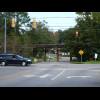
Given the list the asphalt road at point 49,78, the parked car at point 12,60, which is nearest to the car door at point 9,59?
the parked car at point 12,60

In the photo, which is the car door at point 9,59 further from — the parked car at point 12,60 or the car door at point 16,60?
the car door at point 16,60

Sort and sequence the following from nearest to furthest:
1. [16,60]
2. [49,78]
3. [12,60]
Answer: [49,78]
[16,60]
[12,60]

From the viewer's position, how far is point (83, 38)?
52.0m

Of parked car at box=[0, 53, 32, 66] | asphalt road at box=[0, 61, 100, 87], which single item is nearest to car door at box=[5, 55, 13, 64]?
parked car at box=[0, 53, 32, 66]

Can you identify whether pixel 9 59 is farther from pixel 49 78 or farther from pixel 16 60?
pixel 49 78

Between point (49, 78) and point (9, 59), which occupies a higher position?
point (9, 59)

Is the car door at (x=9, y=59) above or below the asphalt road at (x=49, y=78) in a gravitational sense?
above

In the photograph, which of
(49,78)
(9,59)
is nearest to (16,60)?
(9,59)
